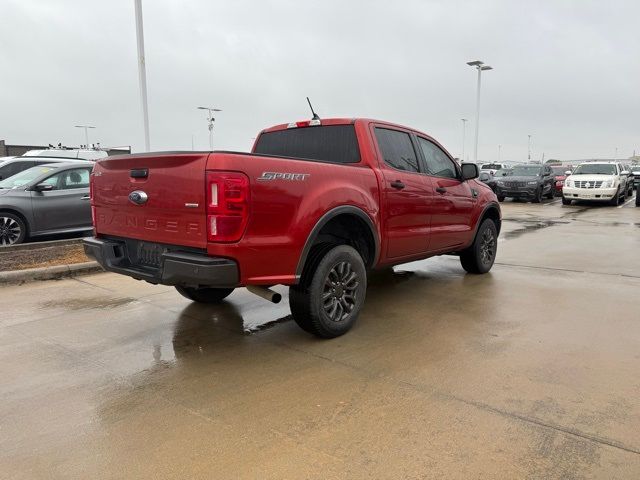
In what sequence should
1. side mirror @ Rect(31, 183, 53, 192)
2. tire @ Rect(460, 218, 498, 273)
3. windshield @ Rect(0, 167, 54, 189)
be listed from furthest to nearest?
windshield @ Rect(0, 167, 54, 189) → side mirror @ Rect(31, 183, 53, 192) → tire @ Rect(460, 218, 498, 273)

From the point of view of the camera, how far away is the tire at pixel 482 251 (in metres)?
6.51

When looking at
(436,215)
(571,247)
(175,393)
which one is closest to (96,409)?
(175,393)

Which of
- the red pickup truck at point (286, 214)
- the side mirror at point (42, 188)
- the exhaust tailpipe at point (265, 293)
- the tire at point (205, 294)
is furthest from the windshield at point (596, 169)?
the exhaust tailpipe at point (265, 293)

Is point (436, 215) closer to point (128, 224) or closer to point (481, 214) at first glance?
point (481, 214)

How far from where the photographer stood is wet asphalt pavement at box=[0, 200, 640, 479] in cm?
246

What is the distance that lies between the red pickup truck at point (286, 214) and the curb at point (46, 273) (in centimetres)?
243

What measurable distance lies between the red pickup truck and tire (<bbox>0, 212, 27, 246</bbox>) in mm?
4735

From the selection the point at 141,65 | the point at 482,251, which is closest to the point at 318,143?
the point at 482,251

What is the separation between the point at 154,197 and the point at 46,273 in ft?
12.0

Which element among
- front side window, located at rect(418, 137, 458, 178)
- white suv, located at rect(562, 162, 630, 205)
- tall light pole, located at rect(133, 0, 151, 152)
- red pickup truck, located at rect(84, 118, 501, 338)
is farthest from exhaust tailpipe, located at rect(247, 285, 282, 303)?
white suv, located at rect(562, 162, 630, 205)

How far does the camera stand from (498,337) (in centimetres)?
420

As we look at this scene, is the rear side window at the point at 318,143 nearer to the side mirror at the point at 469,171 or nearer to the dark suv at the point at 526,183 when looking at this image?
the side mirror at the point at 469,171

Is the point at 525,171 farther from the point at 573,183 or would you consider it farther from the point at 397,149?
the point at 397,149

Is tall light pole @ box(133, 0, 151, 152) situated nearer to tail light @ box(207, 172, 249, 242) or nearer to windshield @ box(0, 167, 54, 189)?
windshield @ box(0, 167, 54, 189)
